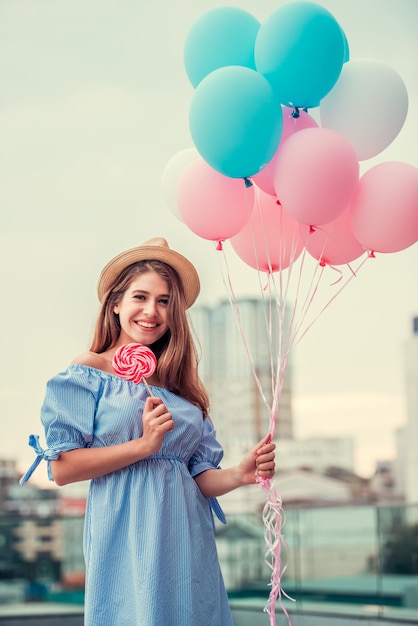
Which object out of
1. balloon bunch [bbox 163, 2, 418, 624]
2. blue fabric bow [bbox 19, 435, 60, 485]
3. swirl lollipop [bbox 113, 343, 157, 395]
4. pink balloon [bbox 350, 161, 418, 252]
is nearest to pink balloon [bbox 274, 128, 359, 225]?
balloon bunch [bbox 163, 2, 418, 624]

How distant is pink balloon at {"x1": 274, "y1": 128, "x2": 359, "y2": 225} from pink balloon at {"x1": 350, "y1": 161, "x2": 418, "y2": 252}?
0.35 ft

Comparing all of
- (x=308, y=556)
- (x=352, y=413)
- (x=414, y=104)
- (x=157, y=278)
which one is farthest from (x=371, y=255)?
(x=352, y=413)

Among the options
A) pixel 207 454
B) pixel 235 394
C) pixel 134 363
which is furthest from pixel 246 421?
pixel 134 363

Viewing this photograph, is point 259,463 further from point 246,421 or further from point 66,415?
point 246,421

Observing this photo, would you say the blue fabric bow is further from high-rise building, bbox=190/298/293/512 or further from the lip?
high-rise building, bbox=190/298/293/512

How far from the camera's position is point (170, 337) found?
7.18ft

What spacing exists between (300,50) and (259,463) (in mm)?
985

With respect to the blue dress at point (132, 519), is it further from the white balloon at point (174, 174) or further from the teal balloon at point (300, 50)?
the teal balloon at point (300, 50)

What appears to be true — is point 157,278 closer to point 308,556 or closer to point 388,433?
point 308,556

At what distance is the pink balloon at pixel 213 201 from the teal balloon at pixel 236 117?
Answer: 185 mm

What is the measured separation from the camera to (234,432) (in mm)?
56688

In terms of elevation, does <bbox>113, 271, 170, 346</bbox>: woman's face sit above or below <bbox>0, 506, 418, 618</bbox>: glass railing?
above

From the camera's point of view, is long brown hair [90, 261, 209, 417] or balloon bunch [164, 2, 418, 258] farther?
long brown hair [90, 261, 209, 417]

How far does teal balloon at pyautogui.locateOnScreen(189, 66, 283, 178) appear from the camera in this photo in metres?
2.00
